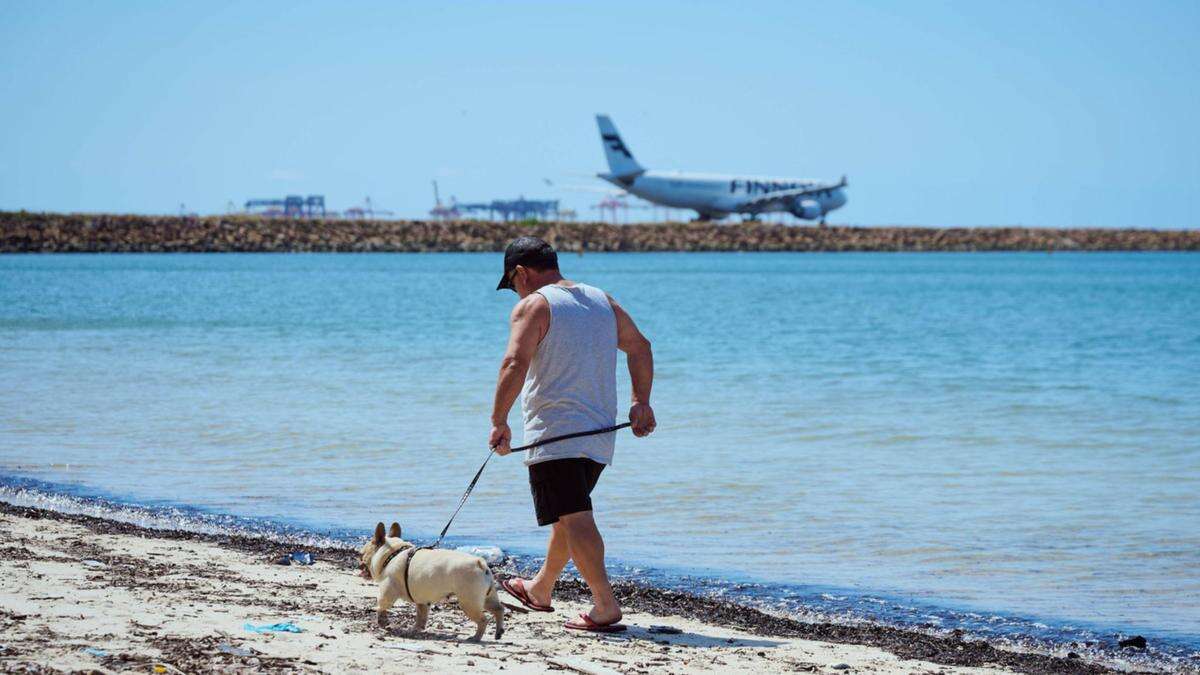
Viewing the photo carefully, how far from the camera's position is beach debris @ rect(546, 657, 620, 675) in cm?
479

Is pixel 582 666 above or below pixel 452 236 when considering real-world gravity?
below

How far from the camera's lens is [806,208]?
99.3 m

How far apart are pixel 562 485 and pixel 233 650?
1.37m

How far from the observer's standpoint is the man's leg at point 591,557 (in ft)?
18.0

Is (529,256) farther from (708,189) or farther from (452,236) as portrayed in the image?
(708,189)

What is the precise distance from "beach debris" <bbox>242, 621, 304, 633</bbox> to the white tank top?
1034 mm

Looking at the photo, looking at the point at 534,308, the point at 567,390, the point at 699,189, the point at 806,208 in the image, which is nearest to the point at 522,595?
the point at 567,390

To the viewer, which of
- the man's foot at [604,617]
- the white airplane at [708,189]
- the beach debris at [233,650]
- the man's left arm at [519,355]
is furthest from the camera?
the white airplane at [708,189]

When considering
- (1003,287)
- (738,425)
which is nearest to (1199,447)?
(738,425)

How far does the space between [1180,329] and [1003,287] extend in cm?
2163

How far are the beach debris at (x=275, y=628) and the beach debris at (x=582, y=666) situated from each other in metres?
0.90

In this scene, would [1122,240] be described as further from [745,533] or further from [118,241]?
[745,533]

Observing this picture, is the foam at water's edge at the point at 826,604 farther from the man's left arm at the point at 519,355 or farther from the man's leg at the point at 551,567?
the man's left arm at the point at 519,355

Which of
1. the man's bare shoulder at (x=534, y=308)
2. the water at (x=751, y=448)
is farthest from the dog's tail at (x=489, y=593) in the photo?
the water at (x=751, y=448)
